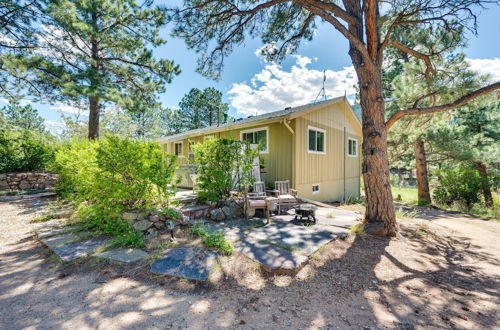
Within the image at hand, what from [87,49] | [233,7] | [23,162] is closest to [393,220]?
[233,7]

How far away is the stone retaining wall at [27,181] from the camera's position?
909 cm

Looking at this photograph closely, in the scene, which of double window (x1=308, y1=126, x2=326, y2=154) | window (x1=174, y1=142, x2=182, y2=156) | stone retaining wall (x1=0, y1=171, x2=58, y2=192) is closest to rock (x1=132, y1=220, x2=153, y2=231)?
double window (x1=308, y1=126, x2=326, y2=154)

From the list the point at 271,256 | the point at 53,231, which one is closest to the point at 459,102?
the point at 271,256

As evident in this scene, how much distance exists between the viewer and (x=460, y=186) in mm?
11133

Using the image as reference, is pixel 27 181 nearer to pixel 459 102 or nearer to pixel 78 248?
pixel 78 248

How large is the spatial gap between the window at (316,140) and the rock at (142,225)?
669cm

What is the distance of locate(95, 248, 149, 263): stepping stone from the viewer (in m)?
3.22

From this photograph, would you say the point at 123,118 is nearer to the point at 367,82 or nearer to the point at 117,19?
the point at 117,19

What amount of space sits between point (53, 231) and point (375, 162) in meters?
6.87

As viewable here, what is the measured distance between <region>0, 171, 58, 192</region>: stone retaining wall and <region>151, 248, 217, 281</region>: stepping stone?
9.95 m

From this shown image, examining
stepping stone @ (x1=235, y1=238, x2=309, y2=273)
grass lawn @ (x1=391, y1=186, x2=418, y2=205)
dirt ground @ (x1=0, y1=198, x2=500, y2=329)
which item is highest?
stepping stone @ (x1=235, y1=238, x2=309, y2=273)

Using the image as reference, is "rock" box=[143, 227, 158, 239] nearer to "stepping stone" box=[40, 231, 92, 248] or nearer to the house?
"stepping stone" box=[40, 231, 92, 248]

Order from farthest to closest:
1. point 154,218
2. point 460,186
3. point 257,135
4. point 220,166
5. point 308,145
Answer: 1. point 460,186
2. point 257,135
3. point 308,145
4. point 220,166
5. point 154,218

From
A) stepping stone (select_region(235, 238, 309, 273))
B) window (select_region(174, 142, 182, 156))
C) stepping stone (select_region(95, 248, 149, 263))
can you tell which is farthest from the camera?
window (select_region(174, 142, 182, 156))
